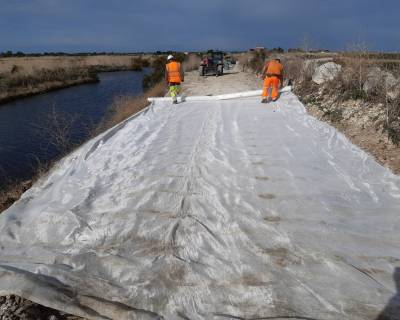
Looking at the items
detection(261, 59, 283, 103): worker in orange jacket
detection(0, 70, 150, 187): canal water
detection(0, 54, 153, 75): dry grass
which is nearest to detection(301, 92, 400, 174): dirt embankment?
detection(261, 59, 283, 103): worker in orange jacket

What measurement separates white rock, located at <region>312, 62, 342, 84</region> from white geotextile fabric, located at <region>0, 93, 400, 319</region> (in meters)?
3.89

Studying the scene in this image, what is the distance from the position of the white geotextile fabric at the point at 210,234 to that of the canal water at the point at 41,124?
5215mm

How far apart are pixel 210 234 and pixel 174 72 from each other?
22.7 feet

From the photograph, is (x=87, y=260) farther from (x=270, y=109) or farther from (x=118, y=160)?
(x=270, y=109)

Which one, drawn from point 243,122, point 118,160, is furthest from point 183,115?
point 118,160

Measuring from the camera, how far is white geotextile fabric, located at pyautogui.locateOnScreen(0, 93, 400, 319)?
223cm

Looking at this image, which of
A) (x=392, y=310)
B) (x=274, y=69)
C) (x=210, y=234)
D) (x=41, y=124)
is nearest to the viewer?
(x=392, y=310)

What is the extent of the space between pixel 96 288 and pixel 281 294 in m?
1.34

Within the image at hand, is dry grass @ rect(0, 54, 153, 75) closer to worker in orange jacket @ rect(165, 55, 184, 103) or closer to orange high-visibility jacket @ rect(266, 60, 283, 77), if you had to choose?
worker in orange jacket @ rect(165, 55, 184, 103)

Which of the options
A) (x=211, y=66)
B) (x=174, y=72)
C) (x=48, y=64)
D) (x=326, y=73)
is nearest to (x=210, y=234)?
(x=174, y=72)

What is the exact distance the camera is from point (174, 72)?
9.02 metres

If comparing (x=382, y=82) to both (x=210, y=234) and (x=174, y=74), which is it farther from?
(x=210, y=234)

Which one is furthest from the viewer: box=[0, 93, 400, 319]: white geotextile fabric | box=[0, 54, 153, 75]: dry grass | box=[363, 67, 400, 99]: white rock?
box=[0, 54, 153, 75]: dry grass

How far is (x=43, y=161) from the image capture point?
398 inches
